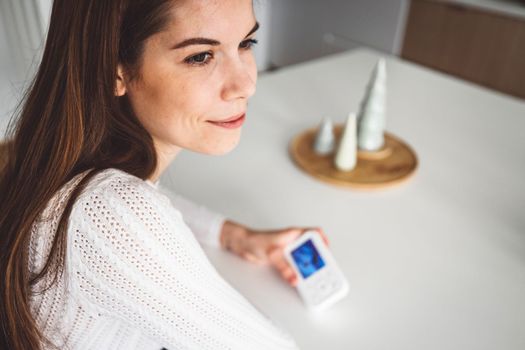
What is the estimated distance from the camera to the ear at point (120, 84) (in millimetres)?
606

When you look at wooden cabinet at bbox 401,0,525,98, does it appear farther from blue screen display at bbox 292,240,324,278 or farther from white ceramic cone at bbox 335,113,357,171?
blue screen display at bbox 292,240,324,278

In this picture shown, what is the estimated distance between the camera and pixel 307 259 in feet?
2.59

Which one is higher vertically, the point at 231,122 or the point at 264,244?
the point at 231,122

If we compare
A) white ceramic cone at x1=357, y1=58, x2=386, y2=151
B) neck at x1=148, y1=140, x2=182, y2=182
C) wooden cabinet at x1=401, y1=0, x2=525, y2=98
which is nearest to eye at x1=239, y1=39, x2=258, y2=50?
neck at x1=148, y1=140, x2=182, y2=182

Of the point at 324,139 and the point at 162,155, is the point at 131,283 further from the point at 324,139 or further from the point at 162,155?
the point at 324,139

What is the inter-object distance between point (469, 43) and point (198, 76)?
101 inches

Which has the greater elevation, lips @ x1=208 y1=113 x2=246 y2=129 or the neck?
lips @ x1=208 y1=113 x2=246 y2=129

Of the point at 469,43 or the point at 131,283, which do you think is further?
the point at 469,43

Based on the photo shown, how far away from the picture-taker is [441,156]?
1.16 meters

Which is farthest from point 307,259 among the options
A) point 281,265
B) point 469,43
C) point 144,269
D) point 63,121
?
point 469,43

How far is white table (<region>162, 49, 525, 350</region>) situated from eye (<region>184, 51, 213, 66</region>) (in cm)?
38

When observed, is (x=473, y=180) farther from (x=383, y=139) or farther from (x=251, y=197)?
(x=251, y=197)

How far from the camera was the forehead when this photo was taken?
0.57m

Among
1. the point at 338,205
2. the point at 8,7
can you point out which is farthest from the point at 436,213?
the point at 8,7
